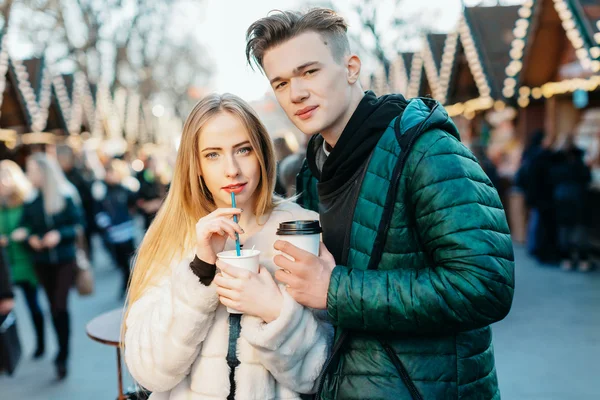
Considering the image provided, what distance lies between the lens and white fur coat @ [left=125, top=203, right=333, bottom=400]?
1692 millimetres

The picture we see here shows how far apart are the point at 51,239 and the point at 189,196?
397 cm

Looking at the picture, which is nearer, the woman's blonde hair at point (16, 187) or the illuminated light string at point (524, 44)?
the woman's blonde hair at point (16, 187)

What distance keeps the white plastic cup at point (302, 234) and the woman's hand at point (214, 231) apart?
0.51 feet

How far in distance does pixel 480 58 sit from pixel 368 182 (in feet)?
37.8

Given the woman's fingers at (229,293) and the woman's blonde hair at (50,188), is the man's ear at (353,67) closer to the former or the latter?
the woman's fingers at (229,293)

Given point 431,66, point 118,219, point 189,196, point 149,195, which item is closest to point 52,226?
point 118,219

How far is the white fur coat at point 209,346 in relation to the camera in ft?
5.55

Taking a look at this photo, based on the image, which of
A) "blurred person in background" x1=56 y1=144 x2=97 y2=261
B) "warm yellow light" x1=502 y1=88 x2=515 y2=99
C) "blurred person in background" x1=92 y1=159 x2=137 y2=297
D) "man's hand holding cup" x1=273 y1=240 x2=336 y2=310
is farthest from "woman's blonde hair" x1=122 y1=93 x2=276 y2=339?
"warm yellow light" x1=502 y1=88 x2=515 y2=99

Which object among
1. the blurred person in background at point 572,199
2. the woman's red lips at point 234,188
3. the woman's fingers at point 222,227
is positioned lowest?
the blurred person in background at point 572,199

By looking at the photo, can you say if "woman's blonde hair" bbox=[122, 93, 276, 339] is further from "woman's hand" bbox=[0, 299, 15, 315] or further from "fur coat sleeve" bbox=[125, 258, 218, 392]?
"woman's hand" bbox=[0, 299, 15, 315]

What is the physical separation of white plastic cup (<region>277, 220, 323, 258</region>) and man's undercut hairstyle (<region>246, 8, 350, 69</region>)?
56 centimetres

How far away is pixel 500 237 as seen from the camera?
1.46 metres

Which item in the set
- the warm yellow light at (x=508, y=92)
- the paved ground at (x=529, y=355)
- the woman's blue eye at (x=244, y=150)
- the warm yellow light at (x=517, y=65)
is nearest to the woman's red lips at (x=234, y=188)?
the woman's blue eye at (x=244, y=150)

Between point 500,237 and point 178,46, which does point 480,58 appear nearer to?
point 500,237
